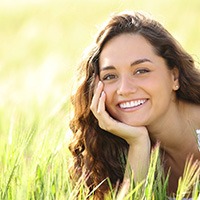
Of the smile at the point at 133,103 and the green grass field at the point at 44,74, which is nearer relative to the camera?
the green grass field at the point at 44,74

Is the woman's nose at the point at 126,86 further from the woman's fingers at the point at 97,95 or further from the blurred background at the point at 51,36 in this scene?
the blurred background at the point at 51,36

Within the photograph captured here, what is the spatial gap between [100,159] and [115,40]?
0.47 metres

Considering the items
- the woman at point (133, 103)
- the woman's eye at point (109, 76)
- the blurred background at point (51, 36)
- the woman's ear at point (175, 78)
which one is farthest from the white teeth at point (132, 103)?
the blurred background at point (51, 36)

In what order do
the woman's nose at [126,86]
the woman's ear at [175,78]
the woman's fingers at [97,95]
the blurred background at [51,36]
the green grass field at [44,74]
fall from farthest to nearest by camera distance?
the blurred background at [51,36] → the woman's ear at [175,78] → the woman's fingers at [97,95] → the woman's nose at [126,86] → the green grass field at [44,74]

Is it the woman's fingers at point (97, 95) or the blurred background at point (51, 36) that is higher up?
the blurred background at point (51, 36)

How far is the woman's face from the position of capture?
123 inches

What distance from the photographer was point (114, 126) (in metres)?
3.18

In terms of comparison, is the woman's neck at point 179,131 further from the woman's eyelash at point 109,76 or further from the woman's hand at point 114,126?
the woman's eyelash at point 109,76

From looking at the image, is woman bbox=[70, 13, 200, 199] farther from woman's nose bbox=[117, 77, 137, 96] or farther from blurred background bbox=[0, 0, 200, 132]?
blurred background bbox=[0, 0, 200, 132]

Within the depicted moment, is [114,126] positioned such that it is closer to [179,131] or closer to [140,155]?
[140,155]

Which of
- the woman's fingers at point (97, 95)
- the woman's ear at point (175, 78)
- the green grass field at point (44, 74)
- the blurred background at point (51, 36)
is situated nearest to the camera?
the green grass field at point (44, 74)

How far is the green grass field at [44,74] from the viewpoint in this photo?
8.44 ft

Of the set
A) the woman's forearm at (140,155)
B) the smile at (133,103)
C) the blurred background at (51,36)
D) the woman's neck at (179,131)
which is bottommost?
the woman's forearm at (140,155)

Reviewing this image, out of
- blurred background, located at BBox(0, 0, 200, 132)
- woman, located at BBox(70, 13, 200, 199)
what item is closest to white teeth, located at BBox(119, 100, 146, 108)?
woman, located at BBox(70, 13, 200, 199)
